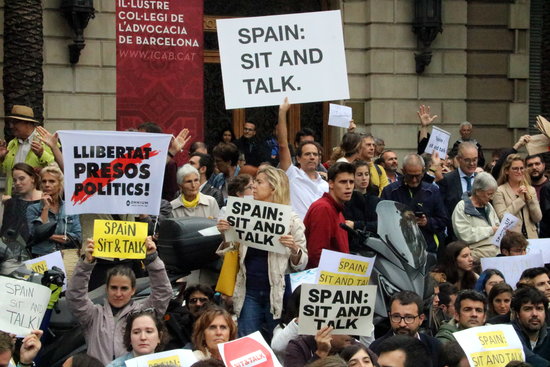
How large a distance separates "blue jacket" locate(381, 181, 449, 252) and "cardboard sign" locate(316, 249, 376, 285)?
9.71ft

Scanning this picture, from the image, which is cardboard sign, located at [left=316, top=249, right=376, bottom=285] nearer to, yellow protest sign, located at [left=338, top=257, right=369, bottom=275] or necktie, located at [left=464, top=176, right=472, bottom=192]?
yellow protest sign, located at [left=338, top=257, right=369, bottom=275]

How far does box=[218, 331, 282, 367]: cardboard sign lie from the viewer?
331 inches

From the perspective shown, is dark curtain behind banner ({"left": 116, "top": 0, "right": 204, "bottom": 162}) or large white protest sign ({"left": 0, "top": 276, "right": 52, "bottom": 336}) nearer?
large white protest sign ({"left": 0, "top": 276, "right": 52, "bottom": 336})

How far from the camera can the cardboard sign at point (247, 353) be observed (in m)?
8.40

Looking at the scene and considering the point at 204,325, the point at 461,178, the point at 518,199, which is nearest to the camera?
the point at 204,325

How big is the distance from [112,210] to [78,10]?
8.40 meters

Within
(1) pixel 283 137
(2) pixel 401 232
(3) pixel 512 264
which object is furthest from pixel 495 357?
(1) pixel 283 137

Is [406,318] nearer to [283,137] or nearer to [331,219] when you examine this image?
[331,219]

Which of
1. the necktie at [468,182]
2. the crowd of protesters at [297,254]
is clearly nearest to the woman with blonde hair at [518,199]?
the crowd of protesters at [297,254]

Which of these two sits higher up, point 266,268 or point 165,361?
point 266,268

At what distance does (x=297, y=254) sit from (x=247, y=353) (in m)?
2.06

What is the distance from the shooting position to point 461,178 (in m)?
14.3

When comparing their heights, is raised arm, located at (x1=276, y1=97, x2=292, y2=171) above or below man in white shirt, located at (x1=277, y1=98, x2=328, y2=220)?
above

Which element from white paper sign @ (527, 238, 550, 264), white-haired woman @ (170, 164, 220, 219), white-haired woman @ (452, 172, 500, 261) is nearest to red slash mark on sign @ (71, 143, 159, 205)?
white-haired woman @ (170, 164, 220, 219)
